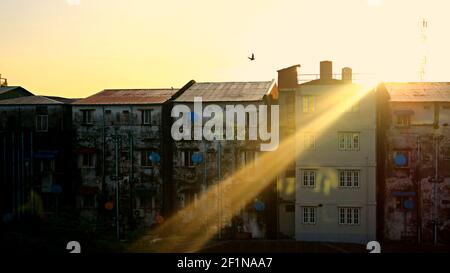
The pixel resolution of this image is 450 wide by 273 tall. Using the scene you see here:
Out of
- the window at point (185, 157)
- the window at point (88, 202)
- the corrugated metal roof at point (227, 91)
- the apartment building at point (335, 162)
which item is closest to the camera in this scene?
the apartment building at point (335, 162)

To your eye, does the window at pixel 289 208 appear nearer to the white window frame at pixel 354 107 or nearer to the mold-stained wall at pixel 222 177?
the mold-stained wall at pixel 222 177

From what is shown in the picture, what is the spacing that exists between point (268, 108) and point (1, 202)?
2070cm

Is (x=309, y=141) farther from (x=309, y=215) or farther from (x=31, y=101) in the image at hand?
(x=31, y=101)

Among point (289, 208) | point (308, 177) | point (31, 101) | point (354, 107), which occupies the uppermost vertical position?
point (31, 101)

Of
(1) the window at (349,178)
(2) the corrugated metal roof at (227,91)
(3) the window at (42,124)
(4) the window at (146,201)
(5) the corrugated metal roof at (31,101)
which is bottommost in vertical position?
(4) the window at (146,201)

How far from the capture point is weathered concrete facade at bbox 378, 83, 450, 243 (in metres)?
35.8

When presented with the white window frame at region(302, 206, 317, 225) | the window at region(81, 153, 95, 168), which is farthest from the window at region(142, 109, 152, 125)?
the white window frame at region(302, 206, 317, 225)

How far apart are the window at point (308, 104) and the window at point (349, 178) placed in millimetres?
4977

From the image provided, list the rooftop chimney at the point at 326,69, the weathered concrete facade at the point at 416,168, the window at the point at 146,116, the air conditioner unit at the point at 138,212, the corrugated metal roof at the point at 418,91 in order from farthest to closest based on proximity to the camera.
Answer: the air conditioner unit at the point at 138,212, the window at the point at 146,116, the rooftop chimney at the point at 326,69, the corrugated metal roof at the point at 418,91, the weathered concrete facade at the point at 416,168

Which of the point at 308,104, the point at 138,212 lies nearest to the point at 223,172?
the point at 138,212

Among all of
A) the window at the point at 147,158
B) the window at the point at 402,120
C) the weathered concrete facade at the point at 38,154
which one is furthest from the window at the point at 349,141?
the weathered concrete facade at the point at 38,154

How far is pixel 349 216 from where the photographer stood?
36219mm

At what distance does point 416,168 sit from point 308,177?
757 cm

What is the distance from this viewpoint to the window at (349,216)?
36.1 meters
